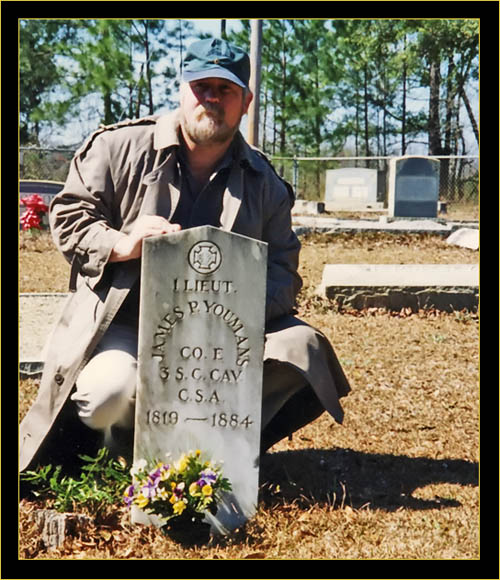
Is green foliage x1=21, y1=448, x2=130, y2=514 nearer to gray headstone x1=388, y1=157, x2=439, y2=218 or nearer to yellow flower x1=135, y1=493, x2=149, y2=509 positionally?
yellow flower x1=135, y1=493, x2=149, y2=509

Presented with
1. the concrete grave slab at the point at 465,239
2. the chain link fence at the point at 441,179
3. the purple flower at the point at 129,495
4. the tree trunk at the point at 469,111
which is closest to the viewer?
the purple flower at the point at 129,495

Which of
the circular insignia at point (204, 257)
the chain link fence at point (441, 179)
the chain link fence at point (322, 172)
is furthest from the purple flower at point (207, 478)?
the chain link fence at point (441, 179)

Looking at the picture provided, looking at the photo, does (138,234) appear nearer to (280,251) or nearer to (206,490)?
(280,251)

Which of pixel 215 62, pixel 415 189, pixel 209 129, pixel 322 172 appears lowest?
pixel 209 129

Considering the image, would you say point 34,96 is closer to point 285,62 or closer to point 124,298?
point 285,62

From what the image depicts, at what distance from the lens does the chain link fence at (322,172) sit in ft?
70.8

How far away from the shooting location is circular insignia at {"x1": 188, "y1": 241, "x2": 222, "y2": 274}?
3.20m

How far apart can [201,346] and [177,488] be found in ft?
1.77

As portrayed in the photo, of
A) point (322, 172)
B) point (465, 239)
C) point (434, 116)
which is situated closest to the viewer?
point (465, 239)

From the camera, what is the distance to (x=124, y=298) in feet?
11.3

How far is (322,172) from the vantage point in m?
26.5

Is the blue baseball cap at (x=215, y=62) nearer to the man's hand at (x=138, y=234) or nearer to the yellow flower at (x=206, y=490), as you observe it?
the man's hand at (x=138, y=234)

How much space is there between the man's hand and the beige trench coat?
55 mm

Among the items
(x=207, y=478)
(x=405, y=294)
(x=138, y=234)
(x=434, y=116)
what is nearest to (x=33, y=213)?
(x=405, y=294)
